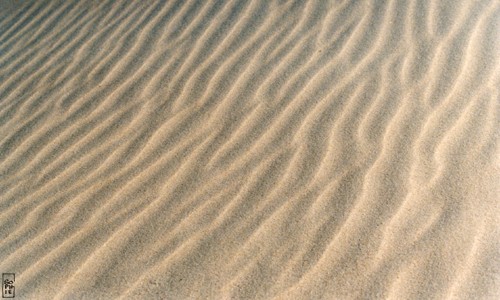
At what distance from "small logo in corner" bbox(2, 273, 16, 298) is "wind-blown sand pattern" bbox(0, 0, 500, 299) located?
2 centimetres

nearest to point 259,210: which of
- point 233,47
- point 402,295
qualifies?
point 402,295

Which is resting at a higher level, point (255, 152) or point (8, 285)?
point (255, 152)

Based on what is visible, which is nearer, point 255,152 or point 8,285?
point 8,285

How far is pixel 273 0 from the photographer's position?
4070mm

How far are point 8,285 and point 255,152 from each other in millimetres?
1241

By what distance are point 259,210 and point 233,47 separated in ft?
4.11

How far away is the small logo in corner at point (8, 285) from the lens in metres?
2.65

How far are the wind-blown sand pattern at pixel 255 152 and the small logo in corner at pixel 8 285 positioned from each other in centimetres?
2

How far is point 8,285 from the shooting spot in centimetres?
269

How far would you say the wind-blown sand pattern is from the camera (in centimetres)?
262

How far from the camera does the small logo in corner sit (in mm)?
2648

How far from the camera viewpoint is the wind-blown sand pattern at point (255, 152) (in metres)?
2.62

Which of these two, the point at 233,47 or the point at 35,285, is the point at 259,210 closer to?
the point at 35,285

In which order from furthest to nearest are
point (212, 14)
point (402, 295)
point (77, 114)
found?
point (212, 14) < point (77, 114) < point (402, 295)
